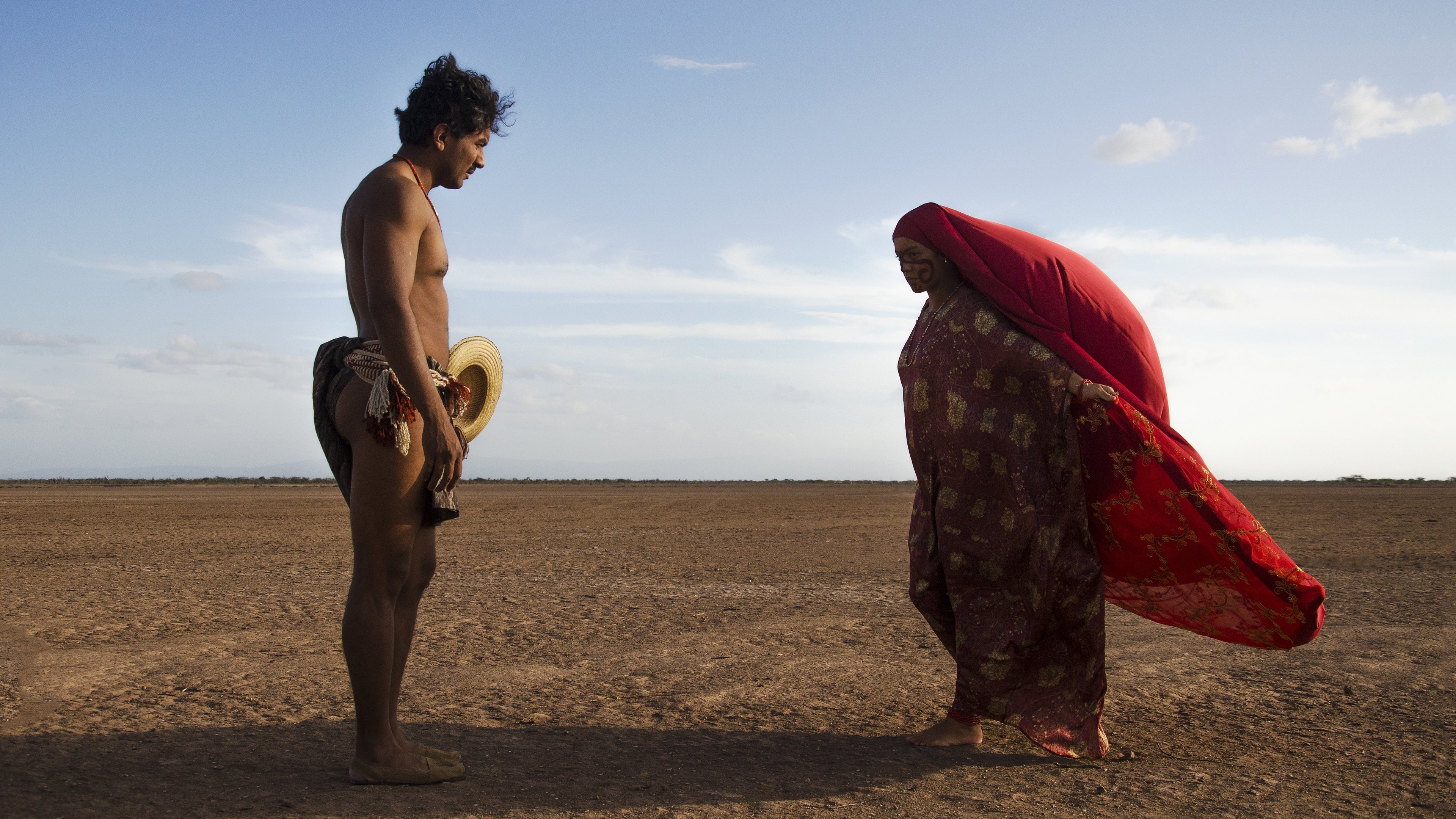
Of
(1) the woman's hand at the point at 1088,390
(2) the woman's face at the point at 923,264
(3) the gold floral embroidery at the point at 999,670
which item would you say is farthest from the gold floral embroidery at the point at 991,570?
(2) the woman's face at the point at 923,264

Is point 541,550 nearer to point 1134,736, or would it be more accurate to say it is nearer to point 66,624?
point 66,624

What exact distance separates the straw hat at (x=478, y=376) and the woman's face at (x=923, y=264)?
1.69 m

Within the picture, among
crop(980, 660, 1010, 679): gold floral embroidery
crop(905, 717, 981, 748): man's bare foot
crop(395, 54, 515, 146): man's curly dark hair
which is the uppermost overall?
crop(395, 54, 515, 146): man's curly dark hair

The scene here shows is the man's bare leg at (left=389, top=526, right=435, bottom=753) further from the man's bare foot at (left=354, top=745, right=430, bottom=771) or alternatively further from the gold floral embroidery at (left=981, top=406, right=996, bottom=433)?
the gold floral embroidery at (left=981, top=406, right=996, bottom=433)

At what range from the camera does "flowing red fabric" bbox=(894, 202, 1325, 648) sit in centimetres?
349

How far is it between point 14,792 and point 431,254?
78.2 inches

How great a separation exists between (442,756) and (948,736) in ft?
5.87

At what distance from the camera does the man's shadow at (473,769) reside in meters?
2.85

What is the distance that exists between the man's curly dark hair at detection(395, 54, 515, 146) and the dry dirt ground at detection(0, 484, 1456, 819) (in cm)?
207

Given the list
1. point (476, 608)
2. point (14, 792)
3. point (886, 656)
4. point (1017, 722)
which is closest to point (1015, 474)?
point (1017, 722)

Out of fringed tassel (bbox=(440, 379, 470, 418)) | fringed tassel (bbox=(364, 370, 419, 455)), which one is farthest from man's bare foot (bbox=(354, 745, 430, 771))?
fringed tassel (bbox=(440, 379, 470, 418))

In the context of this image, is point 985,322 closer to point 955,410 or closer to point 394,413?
point 955,410

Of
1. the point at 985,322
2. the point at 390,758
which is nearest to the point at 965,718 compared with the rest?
the point at 985,322

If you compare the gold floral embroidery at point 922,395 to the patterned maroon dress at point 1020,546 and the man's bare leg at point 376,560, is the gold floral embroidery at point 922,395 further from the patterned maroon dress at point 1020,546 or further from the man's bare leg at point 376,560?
the man's bare leg at point 376,560
